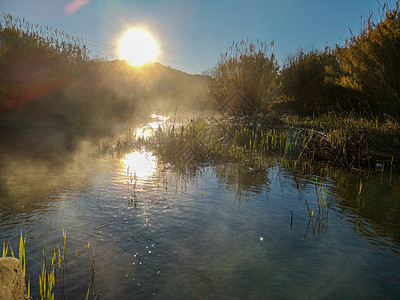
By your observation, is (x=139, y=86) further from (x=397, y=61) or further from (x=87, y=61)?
(x=397, y=61)

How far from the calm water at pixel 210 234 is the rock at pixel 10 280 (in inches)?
30.4

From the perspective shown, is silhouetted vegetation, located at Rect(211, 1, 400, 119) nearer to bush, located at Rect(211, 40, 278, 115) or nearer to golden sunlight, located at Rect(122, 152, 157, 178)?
bush, located at Rect(211, 40, 278, 115)

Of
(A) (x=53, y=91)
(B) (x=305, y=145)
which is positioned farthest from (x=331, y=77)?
(A) (x=53, y=91)

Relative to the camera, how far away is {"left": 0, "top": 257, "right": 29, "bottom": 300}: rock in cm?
112

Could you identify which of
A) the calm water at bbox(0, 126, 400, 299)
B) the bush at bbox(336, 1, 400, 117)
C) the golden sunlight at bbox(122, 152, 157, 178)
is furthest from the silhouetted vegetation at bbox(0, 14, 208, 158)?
the bush at bbox(336, 1, 400, 117)

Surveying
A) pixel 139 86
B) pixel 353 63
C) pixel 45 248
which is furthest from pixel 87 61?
pixel 45 248

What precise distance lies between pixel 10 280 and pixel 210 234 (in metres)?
1.96

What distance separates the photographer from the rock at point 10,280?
112 cm

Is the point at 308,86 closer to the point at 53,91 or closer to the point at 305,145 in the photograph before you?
the point at 305,145

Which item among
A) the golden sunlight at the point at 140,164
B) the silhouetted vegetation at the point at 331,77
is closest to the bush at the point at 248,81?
the silhouetted vegetation at the point at 331,77

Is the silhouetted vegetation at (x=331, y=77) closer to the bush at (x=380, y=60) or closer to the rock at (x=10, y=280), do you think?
the bush at (x=380, y=60)

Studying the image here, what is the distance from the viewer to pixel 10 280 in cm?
117

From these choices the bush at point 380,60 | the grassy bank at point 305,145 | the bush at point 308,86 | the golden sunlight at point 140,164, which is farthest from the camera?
the bush at point 308,86

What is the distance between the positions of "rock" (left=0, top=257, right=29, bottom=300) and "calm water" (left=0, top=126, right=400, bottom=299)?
77cm
